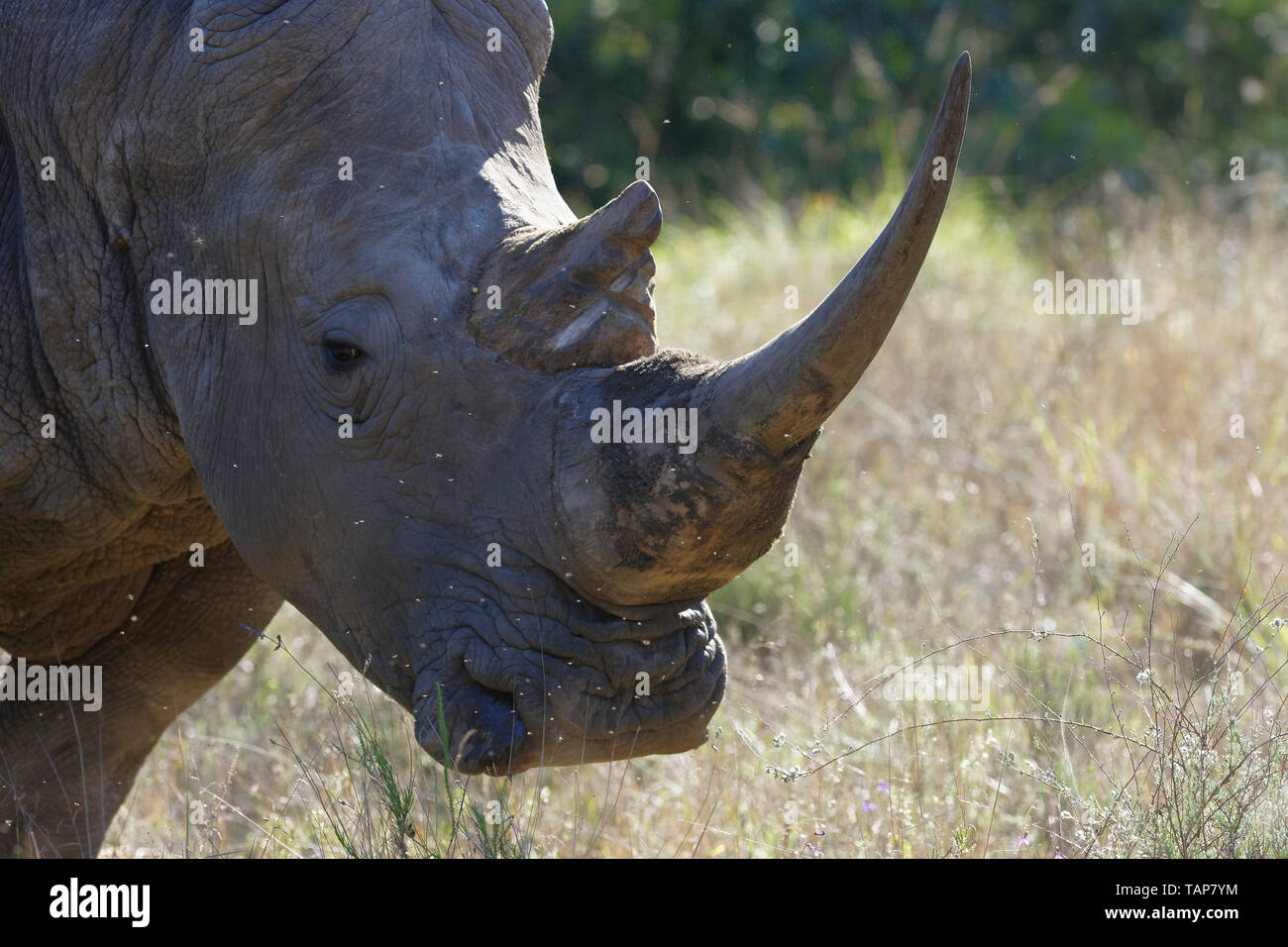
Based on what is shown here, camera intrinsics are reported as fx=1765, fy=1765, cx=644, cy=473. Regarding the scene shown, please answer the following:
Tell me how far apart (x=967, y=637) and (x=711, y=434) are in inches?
118

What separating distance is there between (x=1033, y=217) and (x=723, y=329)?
311 cm

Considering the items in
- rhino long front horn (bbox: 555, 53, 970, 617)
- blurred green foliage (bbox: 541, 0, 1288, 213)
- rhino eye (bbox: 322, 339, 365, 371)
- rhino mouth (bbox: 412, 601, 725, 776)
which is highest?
blurred green foliage (bbox: 541, 0, 1288, 213)

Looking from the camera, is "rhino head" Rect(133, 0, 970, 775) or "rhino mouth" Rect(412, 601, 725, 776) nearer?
"rhino head" Rect(133, 0, 970, 775)

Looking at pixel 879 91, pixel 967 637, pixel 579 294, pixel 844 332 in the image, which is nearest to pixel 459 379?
pixel 579 294

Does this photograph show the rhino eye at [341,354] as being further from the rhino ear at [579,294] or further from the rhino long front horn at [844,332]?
the rhino long front horn at [844,332]

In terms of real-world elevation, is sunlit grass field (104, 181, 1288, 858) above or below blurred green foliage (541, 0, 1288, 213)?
below

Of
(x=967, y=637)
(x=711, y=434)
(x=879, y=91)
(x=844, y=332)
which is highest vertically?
(x=879, y=91)

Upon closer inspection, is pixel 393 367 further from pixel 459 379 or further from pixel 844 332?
pixel 844 332

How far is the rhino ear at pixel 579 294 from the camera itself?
3.62 meters

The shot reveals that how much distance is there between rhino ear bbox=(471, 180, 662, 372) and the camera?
3617mm

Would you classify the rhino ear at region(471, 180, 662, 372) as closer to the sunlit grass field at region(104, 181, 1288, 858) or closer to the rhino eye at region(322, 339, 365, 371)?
the rhino eye at region(322, 339, 365, 371)

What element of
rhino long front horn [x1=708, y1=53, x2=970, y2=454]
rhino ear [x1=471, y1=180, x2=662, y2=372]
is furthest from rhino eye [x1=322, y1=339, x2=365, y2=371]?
rhino long front horn [x1=708, y1=53, x2=970, y2=454]

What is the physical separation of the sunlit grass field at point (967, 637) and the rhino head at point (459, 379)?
0.52 meters

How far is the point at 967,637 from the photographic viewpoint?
240 inches
